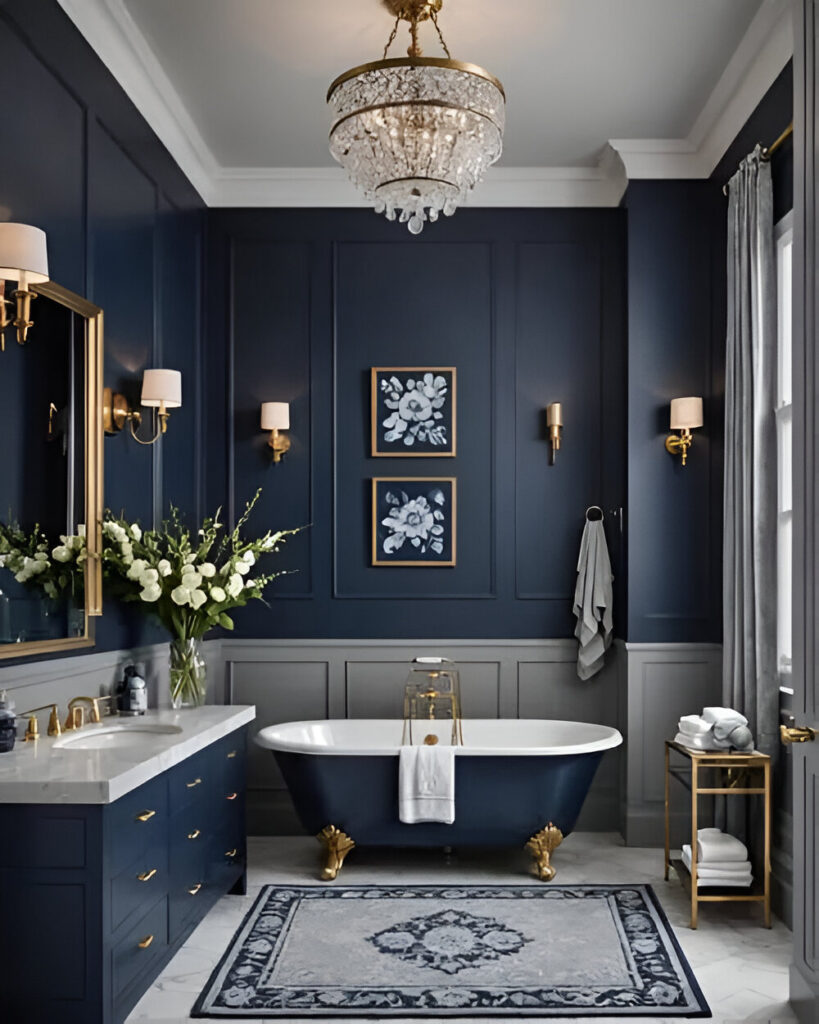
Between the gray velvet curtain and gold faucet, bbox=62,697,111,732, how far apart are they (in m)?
2.47

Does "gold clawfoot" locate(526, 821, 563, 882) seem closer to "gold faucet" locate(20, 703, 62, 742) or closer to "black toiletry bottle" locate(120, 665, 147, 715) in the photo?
"black toiletry bottle" locate(120, 665, 147, 715)

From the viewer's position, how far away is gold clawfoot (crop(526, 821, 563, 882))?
4.48 m

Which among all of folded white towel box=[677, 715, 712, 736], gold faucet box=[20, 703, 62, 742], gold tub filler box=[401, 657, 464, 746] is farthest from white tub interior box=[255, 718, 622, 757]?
gold faucet box=[20, 703, 62, 742]

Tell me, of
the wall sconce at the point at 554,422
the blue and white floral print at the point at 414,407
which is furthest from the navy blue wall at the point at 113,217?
the wall sconce at the point at 554,422

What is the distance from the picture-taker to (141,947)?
2949 millimetres

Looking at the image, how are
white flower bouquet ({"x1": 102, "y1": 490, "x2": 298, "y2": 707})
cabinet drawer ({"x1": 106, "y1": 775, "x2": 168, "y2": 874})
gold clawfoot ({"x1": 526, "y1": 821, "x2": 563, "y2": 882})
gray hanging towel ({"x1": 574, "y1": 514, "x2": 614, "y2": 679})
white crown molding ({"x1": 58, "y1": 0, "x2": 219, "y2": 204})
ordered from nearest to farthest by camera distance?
cabinet drawer ({"x1": 106, "y1": 775, "x2": 168, "y2": 874}) → white crown molding ({"x1": 58, "y1": 0, "x2": 219, "y2": 204}) → white flower bouquet ({"x1": 102, "y1": 490, "x2": 298, "y2": 707}) → gold clawfoot ({"x1": 526, "y1": 821, "x2": 563, "y2": 882}) → gray hanging towel ({"x1": 574, "y1": 514, "x2": 614, "y2": 679})

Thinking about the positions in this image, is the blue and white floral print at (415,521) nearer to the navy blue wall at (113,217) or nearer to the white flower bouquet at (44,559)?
the navy blue wall at (113,217)

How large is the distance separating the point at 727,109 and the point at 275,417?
252cm

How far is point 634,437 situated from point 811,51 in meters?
2.56

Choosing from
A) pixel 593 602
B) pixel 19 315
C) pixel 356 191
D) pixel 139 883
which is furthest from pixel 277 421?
pixel 139 883

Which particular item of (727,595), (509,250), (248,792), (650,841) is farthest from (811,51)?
(248,792)

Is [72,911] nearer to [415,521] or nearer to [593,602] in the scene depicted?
[415,521]

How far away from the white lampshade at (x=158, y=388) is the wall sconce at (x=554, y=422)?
1983 millimetres

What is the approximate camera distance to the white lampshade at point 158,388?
167 inches
